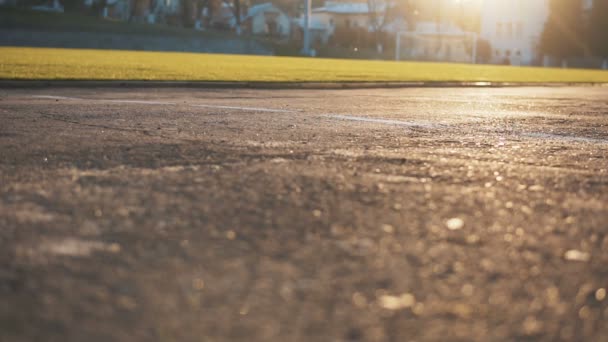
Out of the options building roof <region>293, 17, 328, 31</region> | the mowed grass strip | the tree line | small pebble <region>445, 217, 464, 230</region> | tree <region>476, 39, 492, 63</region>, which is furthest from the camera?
building roof <region>293, 17, 328, 31</region>

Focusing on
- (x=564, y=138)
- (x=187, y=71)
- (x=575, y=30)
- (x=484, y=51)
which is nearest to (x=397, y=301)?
(x=564, y=138)

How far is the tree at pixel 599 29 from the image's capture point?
71938 mm

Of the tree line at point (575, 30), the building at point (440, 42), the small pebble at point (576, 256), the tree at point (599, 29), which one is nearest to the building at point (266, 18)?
the building at point (440, 42)

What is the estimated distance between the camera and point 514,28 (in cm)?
8294

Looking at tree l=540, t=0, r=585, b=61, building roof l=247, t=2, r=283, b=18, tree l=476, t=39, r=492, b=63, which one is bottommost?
tree l=476, t=39, r=492, b=63

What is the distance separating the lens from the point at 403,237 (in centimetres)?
355

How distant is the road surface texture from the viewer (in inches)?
97.9

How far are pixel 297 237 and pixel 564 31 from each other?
74.5 meters

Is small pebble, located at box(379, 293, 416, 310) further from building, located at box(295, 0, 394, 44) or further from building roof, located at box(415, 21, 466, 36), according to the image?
building, located at box(295, 0, 394, 44)

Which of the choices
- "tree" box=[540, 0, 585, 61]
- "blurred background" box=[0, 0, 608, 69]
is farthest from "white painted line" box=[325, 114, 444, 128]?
"tree" box=[540, 0, 585, 61]

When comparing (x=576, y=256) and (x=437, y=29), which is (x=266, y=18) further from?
(x=576, y=256)

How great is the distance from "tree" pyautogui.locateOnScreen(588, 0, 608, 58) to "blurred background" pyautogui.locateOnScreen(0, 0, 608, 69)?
3.2 inches

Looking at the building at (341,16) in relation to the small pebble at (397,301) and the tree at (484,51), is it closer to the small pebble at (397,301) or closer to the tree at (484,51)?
the tree at (484,51)

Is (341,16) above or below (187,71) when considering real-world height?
above
